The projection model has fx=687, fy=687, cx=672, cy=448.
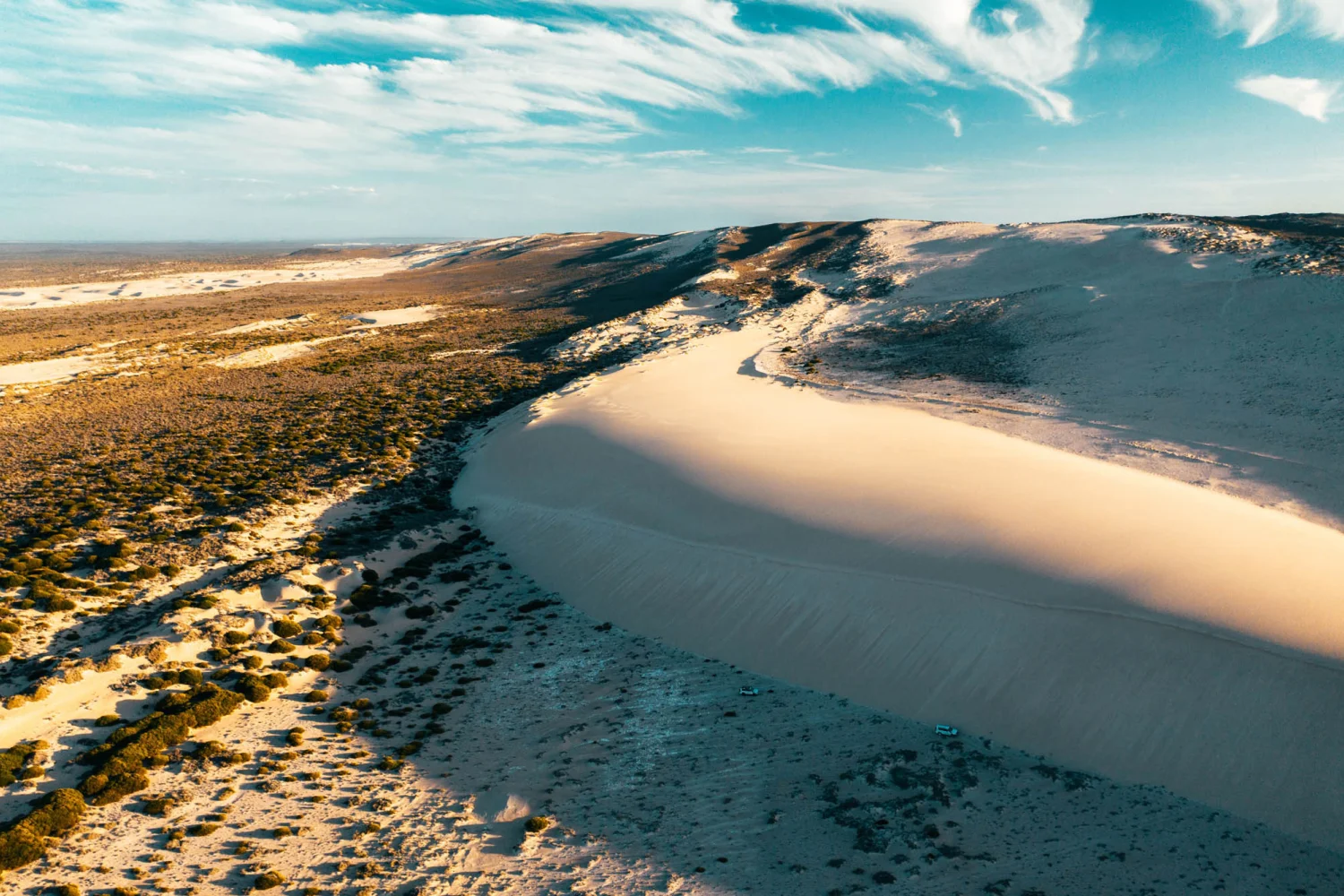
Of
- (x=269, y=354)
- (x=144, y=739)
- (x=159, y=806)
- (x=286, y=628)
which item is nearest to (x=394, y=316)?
(x=269, y=354)

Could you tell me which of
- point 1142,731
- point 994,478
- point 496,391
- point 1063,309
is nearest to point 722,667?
point 1142,731

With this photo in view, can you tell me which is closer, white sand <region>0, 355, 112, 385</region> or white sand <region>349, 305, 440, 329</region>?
white sand <region>0, 355, 112, 385</region>

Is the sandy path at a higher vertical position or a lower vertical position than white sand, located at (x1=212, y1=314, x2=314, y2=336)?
lower

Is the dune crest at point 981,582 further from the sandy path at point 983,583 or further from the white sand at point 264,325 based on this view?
the white sand at point 264,325

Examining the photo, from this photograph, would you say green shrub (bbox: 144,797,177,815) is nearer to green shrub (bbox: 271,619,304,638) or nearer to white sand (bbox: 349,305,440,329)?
green shrub (bbox: 271,619,304,638)

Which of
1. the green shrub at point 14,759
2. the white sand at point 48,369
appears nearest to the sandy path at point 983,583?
the green shrub at point 14,759

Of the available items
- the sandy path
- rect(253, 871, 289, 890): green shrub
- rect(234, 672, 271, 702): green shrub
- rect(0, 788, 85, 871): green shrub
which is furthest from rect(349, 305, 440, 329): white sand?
rect(253, 871, 289, 890): green shrub

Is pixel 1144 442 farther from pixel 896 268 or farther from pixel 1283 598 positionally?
pixel 896 268
